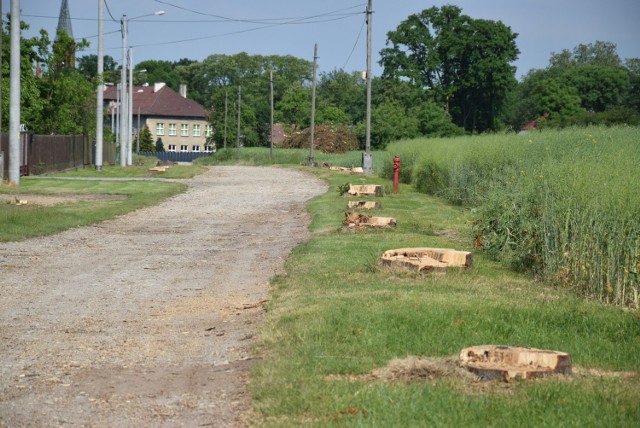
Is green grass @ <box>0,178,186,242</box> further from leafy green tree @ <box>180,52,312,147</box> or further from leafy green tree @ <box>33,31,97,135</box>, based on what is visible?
leafy green tree @ <box>180,52,312,147</box>

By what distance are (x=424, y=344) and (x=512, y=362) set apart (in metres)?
1.04

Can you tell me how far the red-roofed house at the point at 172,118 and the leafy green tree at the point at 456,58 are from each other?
4630 cm

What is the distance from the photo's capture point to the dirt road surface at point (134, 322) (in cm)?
700

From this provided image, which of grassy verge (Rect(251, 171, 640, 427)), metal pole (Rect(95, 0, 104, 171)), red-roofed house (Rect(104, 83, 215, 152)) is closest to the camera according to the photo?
grassy verge (Rect(251, 171, 640, 427))

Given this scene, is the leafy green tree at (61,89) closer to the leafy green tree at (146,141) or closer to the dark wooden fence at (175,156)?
the dark wooden fence at (175,156)

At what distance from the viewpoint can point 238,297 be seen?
39.2ft

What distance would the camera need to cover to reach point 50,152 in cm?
4500

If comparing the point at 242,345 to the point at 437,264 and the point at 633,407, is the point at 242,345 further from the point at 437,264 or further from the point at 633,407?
the point at 437,264

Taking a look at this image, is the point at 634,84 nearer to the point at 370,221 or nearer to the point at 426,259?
the point at 370,221

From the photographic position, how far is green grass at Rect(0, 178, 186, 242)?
19516mm

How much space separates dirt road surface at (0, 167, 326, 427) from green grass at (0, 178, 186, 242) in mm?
774

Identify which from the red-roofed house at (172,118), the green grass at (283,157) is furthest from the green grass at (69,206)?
the red-roofed house at (172,118)

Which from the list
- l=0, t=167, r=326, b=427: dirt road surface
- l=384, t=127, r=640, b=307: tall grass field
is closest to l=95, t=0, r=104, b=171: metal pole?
l=0, t=167, r=326, b=427: dirt road surface

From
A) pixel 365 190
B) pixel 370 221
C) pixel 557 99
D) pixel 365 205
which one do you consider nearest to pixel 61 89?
pixel 365 190
